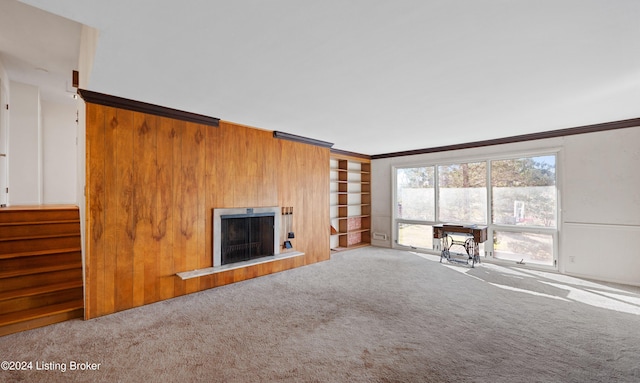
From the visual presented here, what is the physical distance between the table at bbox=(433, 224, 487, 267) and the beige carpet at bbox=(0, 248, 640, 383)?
1.23 m

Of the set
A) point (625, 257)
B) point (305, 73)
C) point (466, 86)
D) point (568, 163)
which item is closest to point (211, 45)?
point (305, 73)

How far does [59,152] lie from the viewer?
583 cm

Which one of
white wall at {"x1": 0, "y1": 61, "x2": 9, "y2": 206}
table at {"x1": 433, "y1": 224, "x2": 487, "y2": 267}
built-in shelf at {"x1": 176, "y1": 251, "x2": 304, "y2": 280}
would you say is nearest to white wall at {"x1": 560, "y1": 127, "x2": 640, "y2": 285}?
table at {"x1": 433, "y1": 224, "x2": 487, "y2": 267}

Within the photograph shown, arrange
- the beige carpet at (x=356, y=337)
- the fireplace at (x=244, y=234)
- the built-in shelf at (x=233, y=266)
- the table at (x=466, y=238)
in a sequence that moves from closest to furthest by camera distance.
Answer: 1. the beige carpet at (x=356, y=337)
2. the built-in shelf at (x=233, y=266)
3. the fireplace at (x=244, y=234)
4. the table at (x=466, y=238)

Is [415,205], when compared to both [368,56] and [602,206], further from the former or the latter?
[368,56]

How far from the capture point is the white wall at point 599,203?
421 centimetres

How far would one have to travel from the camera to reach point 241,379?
2.01 metres

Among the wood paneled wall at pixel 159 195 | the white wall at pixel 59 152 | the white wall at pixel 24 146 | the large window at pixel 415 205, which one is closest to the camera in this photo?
the wood paneled wall at pixel 159 195

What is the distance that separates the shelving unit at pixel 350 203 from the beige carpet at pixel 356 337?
9.36 ft

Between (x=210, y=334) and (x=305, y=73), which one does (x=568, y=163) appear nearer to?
(x=305, y=73)

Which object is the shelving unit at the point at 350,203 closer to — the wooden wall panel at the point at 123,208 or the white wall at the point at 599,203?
the white wall at the point at 599,203

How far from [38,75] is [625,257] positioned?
31.6 feet

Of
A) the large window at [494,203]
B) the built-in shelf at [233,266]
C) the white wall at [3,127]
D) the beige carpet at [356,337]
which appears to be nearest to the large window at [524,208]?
the large window at [494,203]

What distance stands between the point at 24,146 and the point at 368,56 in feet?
21.1
